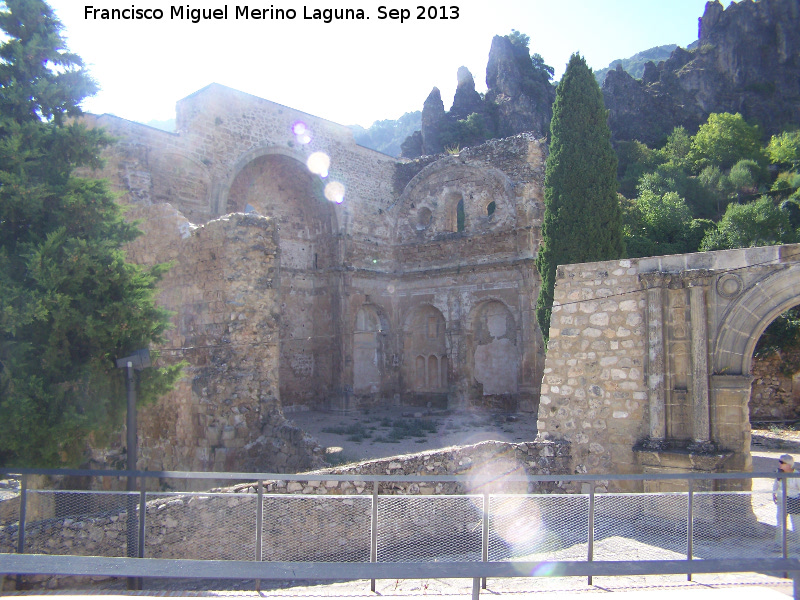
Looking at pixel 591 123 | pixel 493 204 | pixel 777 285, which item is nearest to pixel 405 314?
pixel 493 204

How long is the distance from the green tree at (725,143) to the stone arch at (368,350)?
95.9 feet

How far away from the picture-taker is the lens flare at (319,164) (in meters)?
19.9

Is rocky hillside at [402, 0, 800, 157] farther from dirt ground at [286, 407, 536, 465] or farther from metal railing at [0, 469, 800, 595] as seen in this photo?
metal railing at [0, 469, 800, 595]

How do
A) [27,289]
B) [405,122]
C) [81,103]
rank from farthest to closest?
[405,122] → [81,103] → [27,289]

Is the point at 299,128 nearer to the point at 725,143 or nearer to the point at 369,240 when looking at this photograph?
the point at 369,240

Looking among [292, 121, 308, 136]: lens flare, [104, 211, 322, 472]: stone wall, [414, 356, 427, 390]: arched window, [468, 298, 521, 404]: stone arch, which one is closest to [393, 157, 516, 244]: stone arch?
[468, 298, 521, 404]: stone arch

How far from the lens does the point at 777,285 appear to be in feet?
24.4

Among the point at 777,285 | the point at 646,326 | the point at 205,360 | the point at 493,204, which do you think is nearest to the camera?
the point at 777,285

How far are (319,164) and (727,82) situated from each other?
40.0m

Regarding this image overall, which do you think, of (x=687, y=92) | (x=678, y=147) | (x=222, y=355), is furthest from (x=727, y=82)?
(x=222, y=355)

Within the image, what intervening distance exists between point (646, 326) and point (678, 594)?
4339 mm

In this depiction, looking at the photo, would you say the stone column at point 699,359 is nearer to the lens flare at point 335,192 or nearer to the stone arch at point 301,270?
the stone arch at point 301,270

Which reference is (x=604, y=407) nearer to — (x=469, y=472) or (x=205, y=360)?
(x=469, y=472)

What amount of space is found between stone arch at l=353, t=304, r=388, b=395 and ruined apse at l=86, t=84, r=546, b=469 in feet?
0.17
